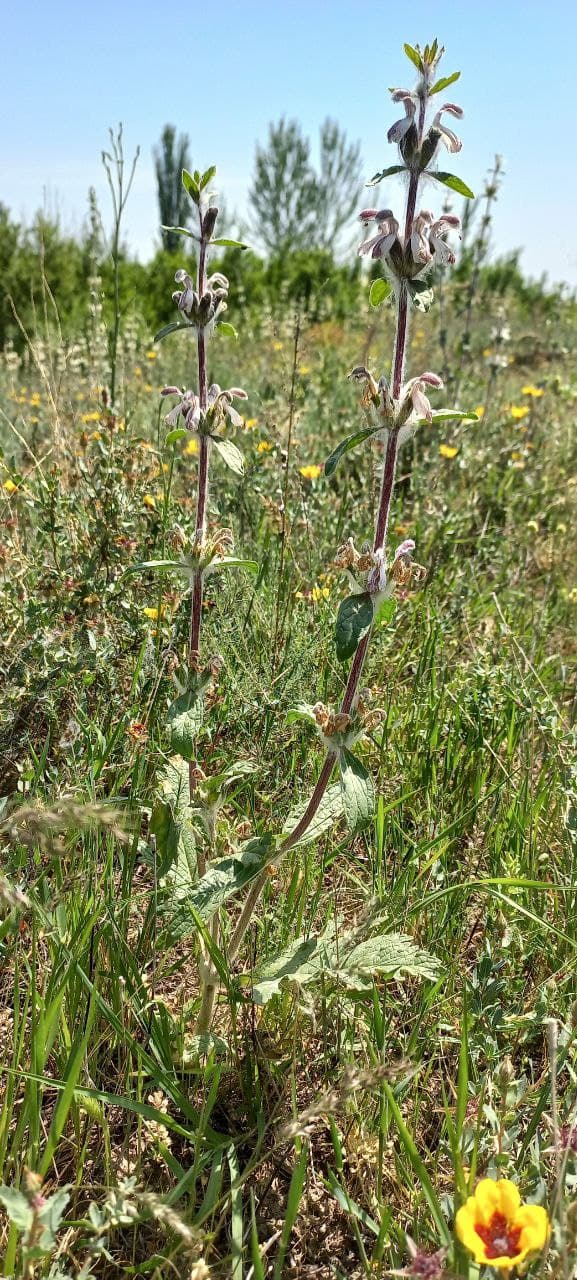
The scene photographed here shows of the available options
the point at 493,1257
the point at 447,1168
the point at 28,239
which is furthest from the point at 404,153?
the point at 28,239

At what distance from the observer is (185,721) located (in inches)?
57.9

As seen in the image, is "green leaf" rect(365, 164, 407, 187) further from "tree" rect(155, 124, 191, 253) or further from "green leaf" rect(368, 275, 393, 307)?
"tree" rect(155, 124, 191, 253)

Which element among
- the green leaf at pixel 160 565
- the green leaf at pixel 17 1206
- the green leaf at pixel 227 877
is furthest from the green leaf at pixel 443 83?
the green leaf at pixel 17 1206

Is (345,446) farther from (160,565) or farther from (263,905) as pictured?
(263,905)

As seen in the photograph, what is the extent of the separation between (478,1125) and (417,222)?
139 cm

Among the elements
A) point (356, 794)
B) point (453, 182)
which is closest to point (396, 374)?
point (453, 182)

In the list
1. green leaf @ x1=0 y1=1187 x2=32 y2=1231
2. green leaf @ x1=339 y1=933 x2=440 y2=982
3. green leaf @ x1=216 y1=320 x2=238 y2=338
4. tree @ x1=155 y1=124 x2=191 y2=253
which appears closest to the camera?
green leaf @ x1=0 y1=1187 x2=32 y2=1231

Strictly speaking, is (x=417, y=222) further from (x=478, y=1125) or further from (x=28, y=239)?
(x=28, y=239)

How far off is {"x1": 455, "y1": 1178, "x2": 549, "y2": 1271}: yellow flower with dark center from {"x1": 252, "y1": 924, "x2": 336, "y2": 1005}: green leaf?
1.41ft

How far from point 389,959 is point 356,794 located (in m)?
0.34

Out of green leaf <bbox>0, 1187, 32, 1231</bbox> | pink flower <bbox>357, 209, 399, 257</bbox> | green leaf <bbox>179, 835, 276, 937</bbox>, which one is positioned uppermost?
pink flower <bbox>357, 209, 399, 257</bbox>

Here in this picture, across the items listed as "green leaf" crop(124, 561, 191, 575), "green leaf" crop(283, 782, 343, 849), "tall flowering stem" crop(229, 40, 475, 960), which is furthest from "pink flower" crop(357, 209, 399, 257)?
"green leaf" crop(283, 782, 343, 849)

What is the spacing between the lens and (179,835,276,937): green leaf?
1400 millimetres

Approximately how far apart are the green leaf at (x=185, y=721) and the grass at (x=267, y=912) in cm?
12
